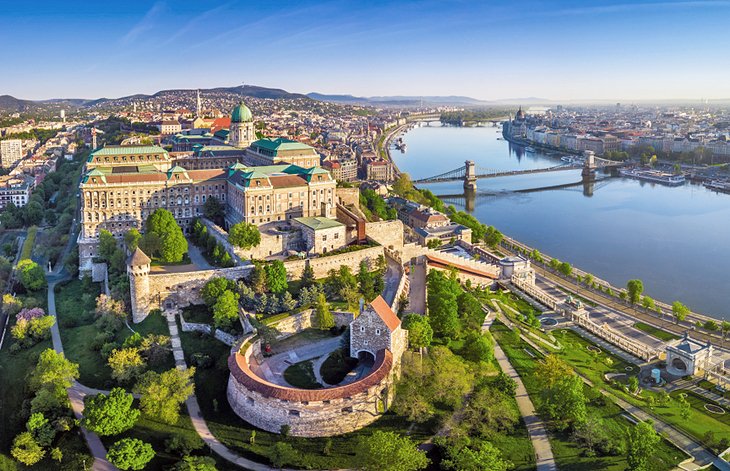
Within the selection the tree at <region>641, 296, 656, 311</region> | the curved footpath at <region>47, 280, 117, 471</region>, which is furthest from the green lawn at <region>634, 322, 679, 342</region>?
the curved footpath at <region>47, 280, 117, 471</region>

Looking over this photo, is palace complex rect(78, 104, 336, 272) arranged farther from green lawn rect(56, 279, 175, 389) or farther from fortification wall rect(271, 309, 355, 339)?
fortification wall rect(271, 309, 355, 339)

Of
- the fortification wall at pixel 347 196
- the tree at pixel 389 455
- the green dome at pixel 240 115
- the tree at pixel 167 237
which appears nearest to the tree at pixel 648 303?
the fortification wall at pixel 347 196

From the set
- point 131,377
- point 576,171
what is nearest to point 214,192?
point 131,377

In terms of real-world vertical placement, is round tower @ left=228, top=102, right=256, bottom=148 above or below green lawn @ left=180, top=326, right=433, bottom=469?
above

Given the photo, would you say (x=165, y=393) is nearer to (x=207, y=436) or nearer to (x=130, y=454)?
(x=207, y=436)

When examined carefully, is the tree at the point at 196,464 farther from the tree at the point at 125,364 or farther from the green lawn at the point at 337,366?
the tree at the point at 125,364
